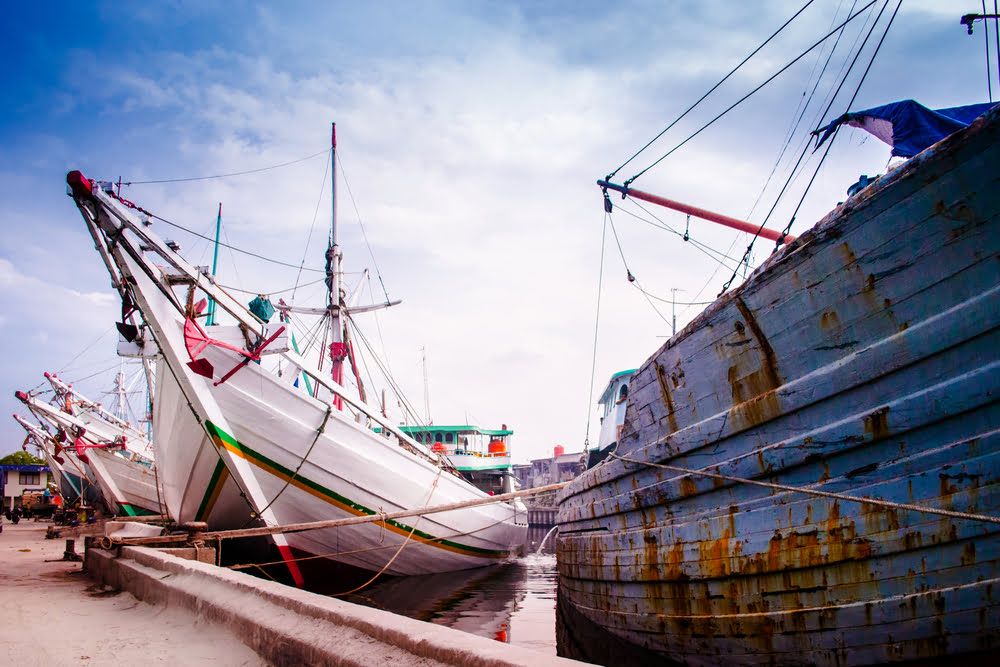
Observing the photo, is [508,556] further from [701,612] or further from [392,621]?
[392,621]

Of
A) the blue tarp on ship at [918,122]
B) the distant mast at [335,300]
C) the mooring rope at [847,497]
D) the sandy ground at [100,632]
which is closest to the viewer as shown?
the mooring rope at [847,497]

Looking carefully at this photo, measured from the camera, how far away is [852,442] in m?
3.11

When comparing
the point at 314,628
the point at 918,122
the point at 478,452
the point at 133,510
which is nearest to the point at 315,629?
the point at 314,628

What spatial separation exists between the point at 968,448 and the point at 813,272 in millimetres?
1150

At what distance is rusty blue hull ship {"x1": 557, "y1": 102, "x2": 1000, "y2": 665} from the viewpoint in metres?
2.76

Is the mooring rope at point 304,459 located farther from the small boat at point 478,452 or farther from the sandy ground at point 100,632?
the small boat at point 478,452

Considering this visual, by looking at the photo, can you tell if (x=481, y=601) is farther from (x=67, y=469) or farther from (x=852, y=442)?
(x=67, y=469)

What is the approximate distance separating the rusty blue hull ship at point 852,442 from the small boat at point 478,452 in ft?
51.5

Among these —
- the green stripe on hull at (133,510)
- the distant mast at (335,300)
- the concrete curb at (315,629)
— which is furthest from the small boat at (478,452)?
the concrete curb at (315,629)

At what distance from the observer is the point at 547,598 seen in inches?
386

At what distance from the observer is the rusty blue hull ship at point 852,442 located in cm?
276

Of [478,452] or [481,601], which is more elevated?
[478,452]

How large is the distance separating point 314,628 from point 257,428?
667 cm

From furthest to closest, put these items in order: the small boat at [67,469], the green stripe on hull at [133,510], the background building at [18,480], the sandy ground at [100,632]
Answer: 1. the background building at [18,480]
2. the small boat at [67,469]
3. the green stripe on hull at [133,510]
4. the sandy ground at [100,632]
